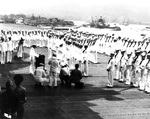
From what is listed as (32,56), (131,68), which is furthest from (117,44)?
(32,56)

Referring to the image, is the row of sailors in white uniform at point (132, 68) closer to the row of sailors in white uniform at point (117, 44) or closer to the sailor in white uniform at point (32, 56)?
the sailor in white uniform at point (32, 56)

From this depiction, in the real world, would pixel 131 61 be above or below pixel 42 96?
above

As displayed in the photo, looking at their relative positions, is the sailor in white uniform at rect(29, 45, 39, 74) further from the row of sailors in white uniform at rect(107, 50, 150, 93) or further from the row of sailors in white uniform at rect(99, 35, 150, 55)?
the row of sailors in white uniform at rect(99, 35, 150, 55)

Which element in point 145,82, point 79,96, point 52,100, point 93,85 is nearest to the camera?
point 52,100

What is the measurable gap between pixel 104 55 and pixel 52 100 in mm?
15533

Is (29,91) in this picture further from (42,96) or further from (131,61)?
(131,61)

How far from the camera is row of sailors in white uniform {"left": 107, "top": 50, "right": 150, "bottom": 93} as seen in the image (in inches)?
525

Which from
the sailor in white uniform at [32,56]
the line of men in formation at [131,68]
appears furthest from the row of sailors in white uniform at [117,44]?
the sailor in white uniform at [32,56]

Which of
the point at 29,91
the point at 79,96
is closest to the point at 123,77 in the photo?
the point at 79,96

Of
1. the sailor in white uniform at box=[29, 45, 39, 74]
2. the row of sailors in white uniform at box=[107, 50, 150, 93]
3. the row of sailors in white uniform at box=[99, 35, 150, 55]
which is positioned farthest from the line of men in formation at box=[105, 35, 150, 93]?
the row of sailors in white uniform at box=[99, 35, 150, 55]

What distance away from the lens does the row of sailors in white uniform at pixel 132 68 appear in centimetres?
1334

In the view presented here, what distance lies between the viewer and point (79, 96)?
1182cm

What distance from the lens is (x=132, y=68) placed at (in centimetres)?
1437

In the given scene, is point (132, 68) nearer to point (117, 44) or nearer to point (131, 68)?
point (131, 68)
